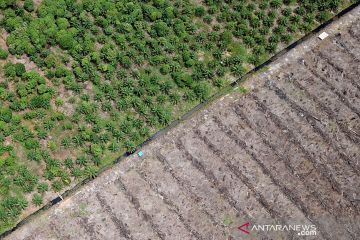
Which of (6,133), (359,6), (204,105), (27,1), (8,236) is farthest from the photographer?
(359,6)

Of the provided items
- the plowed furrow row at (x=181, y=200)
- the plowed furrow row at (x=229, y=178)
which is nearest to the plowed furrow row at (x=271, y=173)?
the plowed furrow row at (x=229, y=178)

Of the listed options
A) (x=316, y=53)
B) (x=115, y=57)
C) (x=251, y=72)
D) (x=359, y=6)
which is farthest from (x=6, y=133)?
(x=359, y=6)

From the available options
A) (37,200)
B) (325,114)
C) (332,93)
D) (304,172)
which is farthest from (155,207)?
(332,93)

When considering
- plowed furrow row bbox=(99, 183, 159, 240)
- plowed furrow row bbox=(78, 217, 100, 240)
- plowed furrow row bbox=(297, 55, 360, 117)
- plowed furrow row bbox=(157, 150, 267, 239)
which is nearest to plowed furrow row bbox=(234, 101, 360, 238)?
plowed furrow row bbox=(157, 150, 267, 239)

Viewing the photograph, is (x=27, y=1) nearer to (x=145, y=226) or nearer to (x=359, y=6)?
Answer: (x=145, y=226)

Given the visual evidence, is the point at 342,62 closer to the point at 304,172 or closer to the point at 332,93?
the point at 332,93

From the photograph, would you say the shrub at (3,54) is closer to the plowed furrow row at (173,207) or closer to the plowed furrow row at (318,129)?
the plowed furrow row at (173,207)
